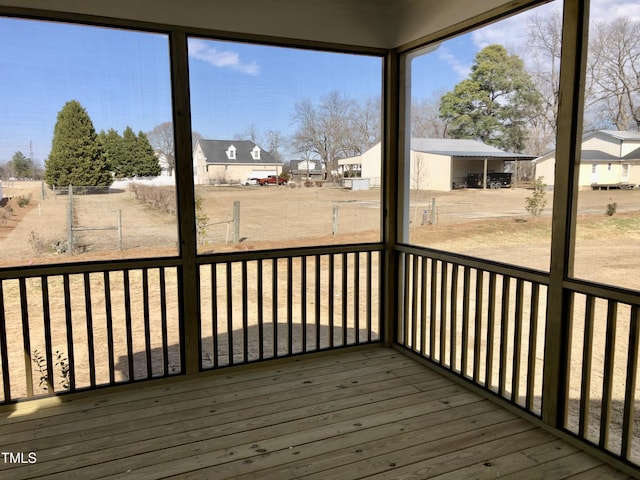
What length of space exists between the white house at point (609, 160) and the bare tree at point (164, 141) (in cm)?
241

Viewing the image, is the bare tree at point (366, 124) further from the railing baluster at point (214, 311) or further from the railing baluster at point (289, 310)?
the railing baluster at point (214, 311)

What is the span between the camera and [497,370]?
3016 mm

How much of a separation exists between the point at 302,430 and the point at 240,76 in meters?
2.31

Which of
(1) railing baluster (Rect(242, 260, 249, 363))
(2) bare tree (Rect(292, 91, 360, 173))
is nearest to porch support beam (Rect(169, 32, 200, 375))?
(1) railing baluster (Rect(242, 260, 249, 363))

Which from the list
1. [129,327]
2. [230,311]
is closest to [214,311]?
[230,311]

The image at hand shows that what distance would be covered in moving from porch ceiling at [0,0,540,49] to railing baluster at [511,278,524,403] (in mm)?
1603

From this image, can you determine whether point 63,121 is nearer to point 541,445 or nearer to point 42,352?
→ point 42,352

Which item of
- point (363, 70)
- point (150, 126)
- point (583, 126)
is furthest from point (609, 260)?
point (150, 126)

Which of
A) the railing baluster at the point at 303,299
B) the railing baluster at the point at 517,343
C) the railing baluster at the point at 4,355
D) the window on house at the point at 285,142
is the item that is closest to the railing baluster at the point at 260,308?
the window on house at the point at 285,142

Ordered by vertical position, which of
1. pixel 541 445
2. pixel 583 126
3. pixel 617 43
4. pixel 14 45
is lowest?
pixel 541 445

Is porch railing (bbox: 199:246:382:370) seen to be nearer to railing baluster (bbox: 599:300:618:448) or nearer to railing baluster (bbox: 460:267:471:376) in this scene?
railing baluster (bbox: 460:267:471:376)

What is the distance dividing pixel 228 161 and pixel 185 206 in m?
0.44

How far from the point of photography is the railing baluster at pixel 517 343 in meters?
2.73

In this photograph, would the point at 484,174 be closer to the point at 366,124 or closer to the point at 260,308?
the point at 366,124
